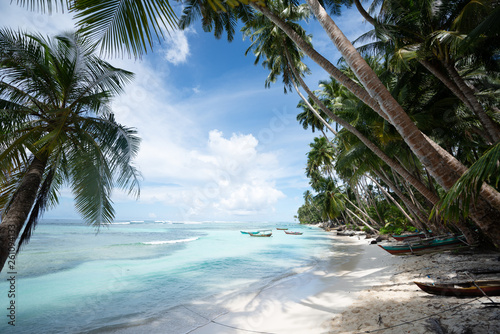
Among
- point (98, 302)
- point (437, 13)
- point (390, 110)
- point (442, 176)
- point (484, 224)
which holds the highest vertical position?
point (437, 13)

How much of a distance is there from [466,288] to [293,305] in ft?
12.1

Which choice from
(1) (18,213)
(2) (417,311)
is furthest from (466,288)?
(1) (18,213)

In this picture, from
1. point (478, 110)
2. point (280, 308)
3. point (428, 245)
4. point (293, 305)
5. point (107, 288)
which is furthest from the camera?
point (428, 245)

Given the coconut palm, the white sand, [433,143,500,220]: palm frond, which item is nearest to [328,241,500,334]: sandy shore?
the white sand

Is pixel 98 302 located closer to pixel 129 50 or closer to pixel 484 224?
pixel 129 50

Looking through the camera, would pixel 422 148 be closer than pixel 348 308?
Yes

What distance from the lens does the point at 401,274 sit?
7.34m

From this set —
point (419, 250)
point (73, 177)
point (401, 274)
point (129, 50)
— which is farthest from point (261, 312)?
point (419, 250)

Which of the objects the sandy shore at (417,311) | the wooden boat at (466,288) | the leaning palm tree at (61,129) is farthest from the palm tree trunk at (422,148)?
the leaning palm tree at (61,129)

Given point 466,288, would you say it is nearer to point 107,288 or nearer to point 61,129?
point 61,129

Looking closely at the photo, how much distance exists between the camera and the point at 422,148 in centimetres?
428

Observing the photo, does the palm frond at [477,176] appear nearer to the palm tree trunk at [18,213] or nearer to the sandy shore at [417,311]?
the sandy shore at [417,311]

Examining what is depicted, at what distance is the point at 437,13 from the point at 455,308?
29.3ft

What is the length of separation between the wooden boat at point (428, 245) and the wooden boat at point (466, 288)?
6094mm
